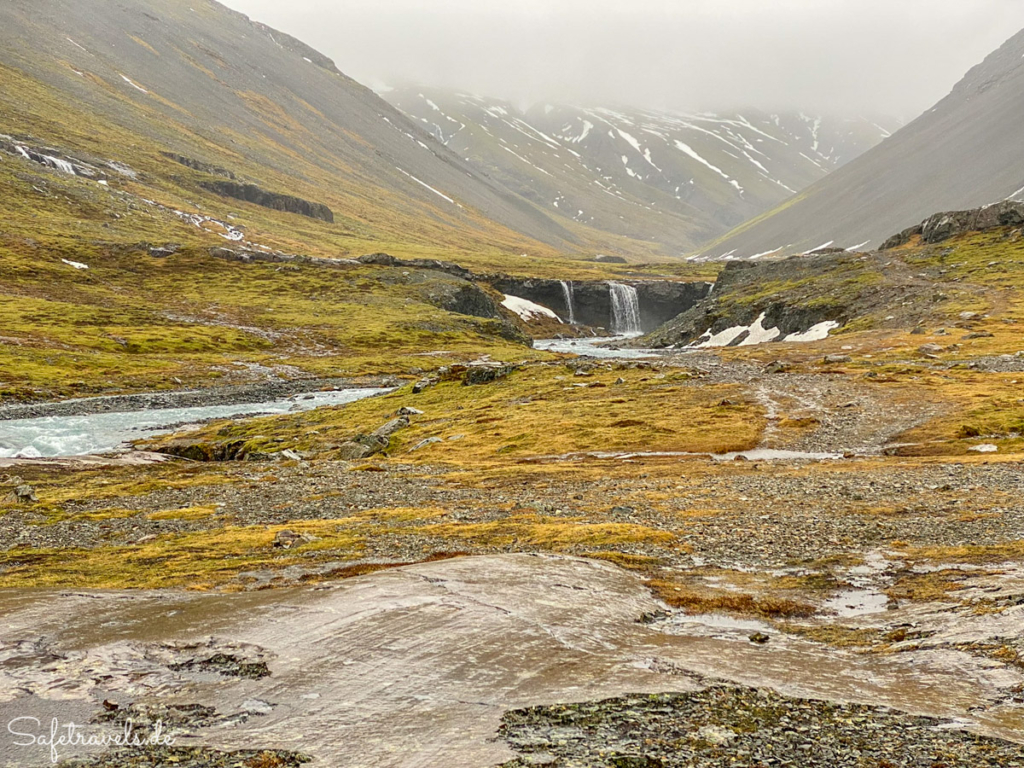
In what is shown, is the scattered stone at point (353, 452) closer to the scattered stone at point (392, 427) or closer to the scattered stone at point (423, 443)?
the scattered stone at point (423, 443)

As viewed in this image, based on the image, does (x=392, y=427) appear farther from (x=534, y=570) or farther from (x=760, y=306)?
(x=760, y=306)

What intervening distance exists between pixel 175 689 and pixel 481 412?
60404 mm

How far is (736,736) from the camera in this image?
11539 mm

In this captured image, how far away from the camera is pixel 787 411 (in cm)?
5888

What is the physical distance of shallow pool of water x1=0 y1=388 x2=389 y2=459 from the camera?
6162 centimetres

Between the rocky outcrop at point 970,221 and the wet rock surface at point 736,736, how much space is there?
17483cm

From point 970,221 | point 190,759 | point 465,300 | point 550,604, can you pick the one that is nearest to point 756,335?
point 970,221

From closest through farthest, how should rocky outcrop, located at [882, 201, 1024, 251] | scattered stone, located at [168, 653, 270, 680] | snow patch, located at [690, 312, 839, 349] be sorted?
scattered stone, located at [168, 653, 270, 680] → snow patch, located at [690, 312, 839, 349] → rocky outcrop, located at [882, 201, 1024, 251]

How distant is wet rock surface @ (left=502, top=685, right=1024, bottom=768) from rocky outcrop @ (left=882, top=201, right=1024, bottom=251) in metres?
Result: 175

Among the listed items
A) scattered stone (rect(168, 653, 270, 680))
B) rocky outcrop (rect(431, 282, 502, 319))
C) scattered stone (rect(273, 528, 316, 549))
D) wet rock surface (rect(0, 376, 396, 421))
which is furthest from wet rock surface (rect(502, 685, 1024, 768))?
rocky outcrop (rect(431, 282, 502, 319))

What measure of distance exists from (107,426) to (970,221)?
174 meters

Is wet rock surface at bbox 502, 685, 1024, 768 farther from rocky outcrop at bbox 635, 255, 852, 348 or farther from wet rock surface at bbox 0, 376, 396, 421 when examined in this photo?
rocky outcrop at bbox 635, 255, 852, 348

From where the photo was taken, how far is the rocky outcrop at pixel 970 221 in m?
148

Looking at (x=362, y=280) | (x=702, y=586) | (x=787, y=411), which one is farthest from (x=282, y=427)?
(x=362, y=280)
